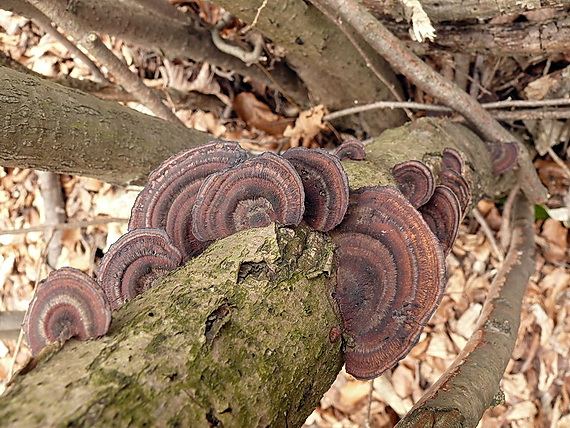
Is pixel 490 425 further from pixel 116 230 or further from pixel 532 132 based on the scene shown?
pixel 116 230

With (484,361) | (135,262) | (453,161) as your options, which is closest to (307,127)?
(453,161)

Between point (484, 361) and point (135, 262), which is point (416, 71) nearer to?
point (484, 361)

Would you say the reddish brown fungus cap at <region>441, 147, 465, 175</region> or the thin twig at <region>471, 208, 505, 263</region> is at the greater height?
the reddish brown fungus cap at <region>441, 147, 465, 175</region>

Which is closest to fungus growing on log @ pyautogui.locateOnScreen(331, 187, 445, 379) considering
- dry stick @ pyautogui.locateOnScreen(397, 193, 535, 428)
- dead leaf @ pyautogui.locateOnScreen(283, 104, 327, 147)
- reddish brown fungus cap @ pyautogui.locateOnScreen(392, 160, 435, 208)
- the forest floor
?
dry stick @ pyautogui.locateOnScreen(397, 193, 535, 428)

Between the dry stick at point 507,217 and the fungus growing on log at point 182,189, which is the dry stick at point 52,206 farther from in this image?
the dry stick at point 507,217

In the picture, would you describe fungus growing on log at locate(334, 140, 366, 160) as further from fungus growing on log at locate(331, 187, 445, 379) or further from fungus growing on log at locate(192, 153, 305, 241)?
fungus growing on log at locate(192, 153, 305, 241)

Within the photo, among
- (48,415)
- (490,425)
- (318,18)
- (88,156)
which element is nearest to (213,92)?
(318,18)
